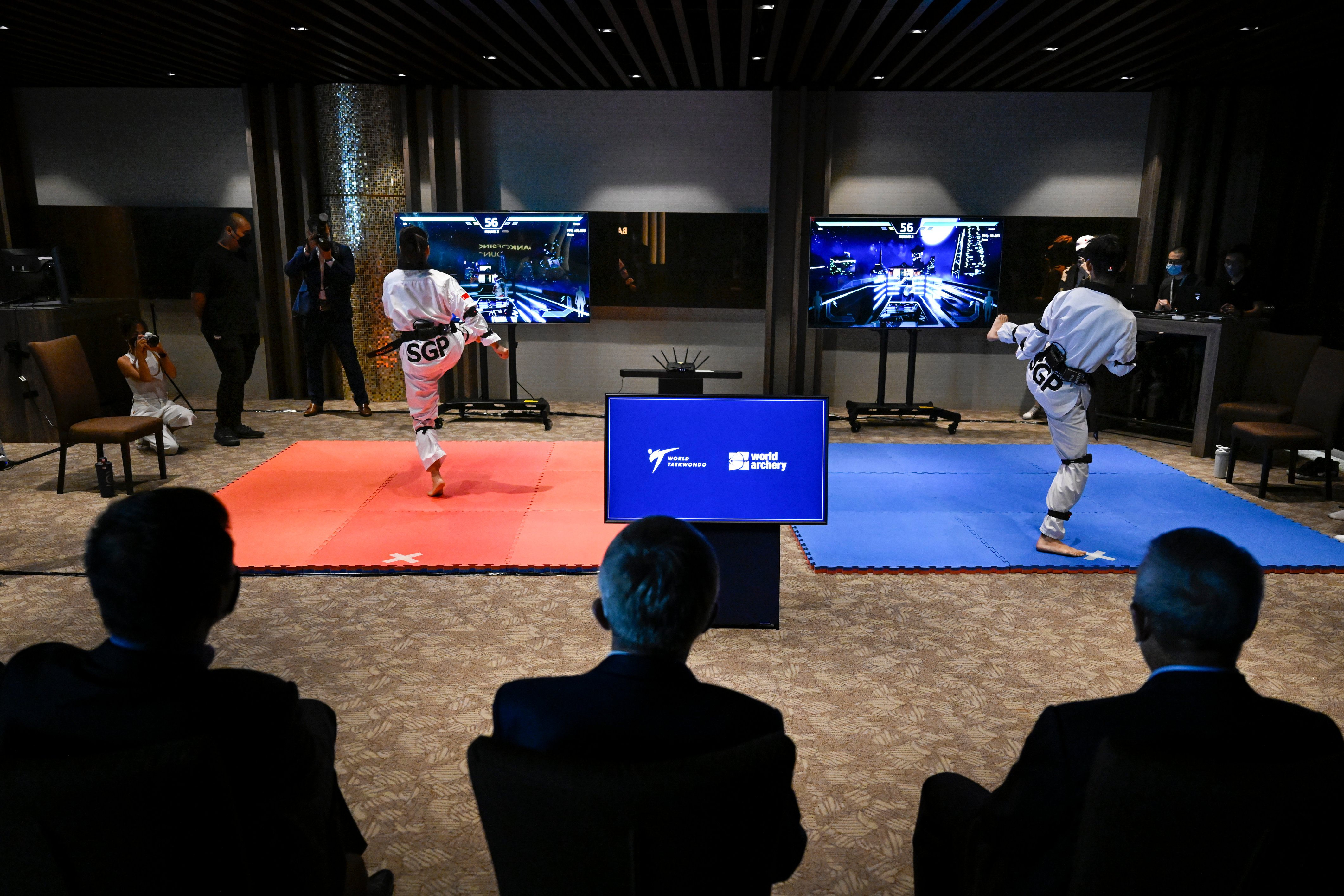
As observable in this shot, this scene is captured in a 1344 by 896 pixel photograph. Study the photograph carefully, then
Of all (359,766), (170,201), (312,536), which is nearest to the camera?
(359,766)

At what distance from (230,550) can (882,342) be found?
7198mm

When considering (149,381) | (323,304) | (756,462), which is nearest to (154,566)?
(756,462)

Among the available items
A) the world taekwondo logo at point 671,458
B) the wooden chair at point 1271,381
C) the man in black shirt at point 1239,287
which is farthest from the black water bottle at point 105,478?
the man in black shirt at point 1239,287

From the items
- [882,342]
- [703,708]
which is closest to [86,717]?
[703,708]

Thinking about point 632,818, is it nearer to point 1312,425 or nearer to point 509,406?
point 1312,425

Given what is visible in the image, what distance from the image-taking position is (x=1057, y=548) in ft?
16.2

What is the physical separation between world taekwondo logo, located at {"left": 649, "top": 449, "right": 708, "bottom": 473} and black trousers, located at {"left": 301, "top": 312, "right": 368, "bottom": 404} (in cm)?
550

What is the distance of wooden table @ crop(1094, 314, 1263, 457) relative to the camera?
7.07m

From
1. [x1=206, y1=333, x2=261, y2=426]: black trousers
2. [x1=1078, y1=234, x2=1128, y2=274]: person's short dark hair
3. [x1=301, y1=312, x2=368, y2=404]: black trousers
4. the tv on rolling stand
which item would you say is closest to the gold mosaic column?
[x1=301, y1=312, x2=368, y2=404]: black trousers

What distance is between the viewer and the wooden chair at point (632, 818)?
4.11ft

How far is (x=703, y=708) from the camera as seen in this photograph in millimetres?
1432

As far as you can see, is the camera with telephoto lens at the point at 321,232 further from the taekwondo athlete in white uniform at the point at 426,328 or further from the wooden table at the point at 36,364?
the taekwondo athlete in white uniform at the point at 426,328

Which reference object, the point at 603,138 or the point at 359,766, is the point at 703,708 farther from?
the point at 603,138

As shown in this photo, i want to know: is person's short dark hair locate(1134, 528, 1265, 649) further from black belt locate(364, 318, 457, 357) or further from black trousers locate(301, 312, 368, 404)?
black trousers locate(301, 312, 368, 404)
